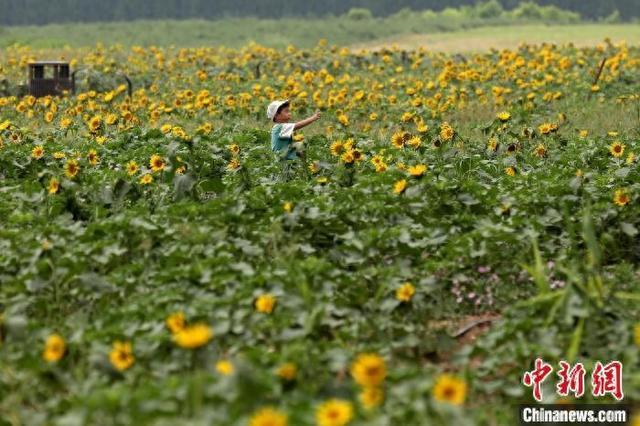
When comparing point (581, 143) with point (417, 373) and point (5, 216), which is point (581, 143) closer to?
point (5, 216)

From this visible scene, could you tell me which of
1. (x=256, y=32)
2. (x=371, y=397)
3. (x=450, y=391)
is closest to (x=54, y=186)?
(x=371, y=397)

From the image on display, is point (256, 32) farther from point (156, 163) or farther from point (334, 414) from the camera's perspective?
point (334, 414)

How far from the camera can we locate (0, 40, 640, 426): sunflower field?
410cm

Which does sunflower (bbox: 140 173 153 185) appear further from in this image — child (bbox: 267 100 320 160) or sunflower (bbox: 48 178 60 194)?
child (bbox: 267 100 320 160)

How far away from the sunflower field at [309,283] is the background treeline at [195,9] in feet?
195

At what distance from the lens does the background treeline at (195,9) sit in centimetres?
6762

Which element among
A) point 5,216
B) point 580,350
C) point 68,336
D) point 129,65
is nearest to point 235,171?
point 5,216

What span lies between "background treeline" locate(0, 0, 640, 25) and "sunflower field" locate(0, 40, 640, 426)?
59.3 m

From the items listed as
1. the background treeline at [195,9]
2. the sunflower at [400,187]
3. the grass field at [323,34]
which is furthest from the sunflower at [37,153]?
the background treeline at [195,9]

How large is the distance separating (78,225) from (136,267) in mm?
533

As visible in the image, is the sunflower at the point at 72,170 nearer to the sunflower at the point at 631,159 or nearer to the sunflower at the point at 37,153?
the sunflower at the point at 37,153

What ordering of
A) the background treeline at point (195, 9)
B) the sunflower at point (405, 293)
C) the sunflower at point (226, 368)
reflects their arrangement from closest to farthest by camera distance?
the sunflower at point (226, 368), the sunflower at point (405, 293), the background treeline at point (195, 9)

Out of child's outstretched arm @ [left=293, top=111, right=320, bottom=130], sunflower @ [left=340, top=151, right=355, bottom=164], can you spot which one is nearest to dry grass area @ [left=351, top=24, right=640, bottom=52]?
child's outstretched arm @ [left=293, top=111, right=320, bottom=130]

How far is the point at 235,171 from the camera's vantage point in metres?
7.86
